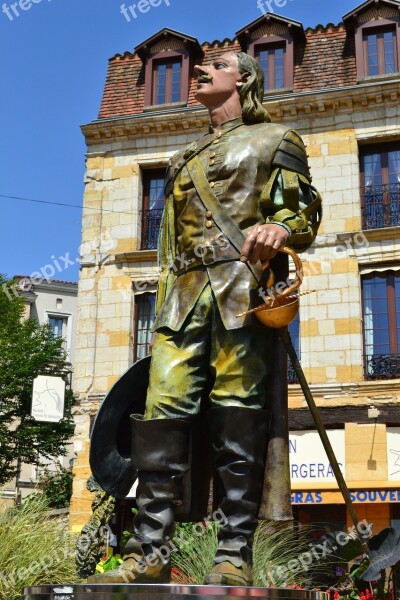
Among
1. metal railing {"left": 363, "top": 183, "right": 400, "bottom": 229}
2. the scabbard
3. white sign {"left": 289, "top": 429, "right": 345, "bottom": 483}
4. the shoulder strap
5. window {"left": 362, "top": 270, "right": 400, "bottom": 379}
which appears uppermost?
metal railing {"left": 363, "top": 183, "right": 400, "bottom": 229}

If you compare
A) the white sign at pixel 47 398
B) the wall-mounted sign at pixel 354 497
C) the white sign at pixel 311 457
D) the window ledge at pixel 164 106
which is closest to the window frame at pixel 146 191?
the window ledge at pixel 164 106

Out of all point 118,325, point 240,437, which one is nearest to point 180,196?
point 240,437

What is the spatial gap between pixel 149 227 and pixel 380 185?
5.74 meters

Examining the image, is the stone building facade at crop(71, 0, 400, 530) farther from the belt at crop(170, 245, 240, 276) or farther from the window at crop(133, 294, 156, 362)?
the belt at crop(170, 245, 240, 276)

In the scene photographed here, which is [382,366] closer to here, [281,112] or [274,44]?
[281,112]

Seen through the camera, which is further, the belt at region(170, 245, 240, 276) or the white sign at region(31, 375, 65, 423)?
the white sign at region(31, 375, 65, 423)

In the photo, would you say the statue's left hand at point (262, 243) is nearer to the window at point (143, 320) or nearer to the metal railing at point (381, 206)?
the metal railing at point (381, 206)

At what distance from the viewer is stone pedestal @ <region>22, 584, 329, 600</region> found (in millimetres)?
3510

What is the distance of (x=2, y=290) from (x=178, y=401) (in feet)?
87.3

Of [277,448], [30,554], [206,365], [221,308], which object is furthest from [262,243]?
[30,554]

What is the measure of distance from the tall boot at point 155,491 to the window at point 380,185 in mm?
17064

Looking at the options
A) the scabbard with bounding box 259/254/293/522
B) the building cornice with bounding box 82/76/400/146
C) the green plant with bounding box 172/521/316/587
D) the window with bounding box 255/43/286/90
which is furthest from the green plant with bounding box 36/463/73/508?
the scabbard with bounding box 259/254/293/522

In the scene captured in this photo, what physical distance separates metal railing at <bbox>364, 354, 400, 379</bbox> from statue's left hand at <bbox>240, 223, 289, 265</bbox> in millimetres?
15766

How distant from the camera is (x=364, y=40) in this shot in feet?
71.7
